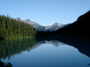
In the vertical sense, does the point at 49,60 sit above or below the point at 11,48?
above

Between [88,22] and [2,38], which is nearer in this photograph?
[2,38]

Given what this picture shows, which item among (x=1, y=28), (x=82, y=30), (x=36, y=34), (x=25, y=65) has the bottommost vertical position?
(x=36, y=34)

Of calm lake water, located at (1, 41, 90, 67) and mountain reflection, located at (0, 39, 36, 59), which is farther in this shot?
mountain reflection, located at (0, 39, 36, 59)

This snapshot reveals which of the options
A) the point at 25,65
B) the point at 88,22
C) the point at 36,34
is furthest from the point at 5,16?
the point at 25,65

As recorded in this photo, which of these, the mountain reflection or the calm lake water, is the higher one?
the calm lake water

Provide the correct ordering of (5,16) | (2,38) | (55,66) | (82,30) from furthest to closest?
(82,30)
(5,16)
(2,38)
(55,66)

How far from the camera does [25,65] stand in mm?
14516

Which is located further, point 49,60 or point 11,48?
point 11,48

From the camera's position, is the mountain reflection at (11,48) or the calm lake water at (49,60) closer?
the calm lake water at (49,60)

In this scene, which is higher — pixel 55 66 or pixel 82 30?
pixel 55 66

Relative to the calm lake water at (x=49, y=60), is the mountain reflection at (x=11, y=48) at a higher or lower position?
lower

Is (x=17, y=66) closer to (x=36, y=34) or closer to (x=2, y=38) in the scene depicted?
(x=2, y=38)

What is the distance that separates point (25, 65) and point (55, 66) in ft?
8.59

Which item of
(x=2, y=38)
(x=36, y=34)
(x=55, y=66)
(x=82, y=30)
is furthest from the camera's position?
(x=36, y=34)
